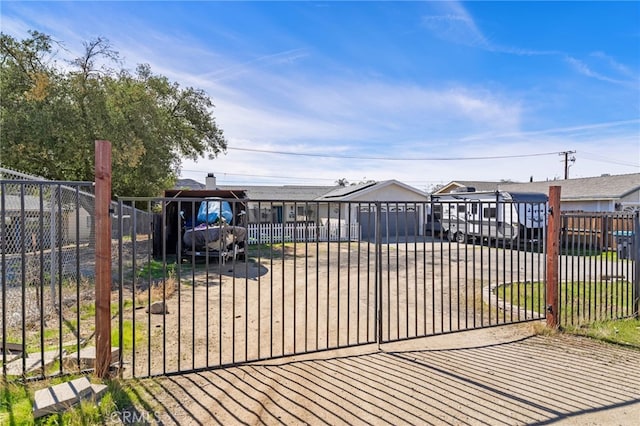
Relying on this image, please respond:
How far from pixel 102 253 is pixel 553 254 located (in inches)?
190

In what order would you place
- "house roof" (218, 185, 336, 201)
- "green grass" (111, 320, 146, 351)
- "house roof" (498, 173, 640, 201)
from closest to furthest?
"green grass" (111, 320, 146, 351), "house roof" (498, 173, 640, 201), "house roof" (218, 185, 336, 201)

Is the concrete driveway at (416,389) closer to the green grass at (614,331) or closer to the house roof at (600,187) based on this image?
the green grass at (614,331)

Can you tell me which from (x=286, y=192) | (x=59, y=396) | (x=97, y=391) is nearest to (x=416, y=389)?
(x=97, y=391)

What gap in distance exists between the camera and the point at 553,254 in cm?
436

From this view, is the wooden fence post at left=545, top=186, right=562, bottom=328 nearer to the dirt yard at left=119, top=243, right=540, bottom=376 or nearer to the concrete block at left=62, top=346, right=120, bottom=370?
the dirt yard at left=119, top=243, right=540, bottom=376

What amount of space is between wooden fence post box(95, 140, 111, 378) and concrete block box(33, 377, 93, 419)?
0.31 meters

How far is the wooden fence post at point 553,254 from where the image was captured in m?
4.33

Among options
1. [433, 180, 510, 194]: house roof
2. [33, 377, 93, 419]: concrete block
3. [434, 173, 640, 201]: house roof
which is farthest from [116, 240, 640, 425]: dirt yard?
[433, 180, 510, 194]: house roof

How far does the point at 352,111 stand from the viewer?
54.1 ft

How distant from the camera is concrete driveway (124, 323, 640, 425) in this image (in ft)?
8.23

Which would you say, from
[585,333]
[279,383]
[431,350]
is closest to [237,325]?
[279,383]

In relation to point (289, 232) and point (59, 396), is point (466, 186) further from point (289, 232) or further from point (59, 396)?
point (59, 396)

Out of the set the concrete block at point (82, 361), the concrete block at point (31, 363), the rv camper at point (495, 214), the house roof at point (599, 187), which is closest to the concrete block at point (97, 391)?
the concrete block at point (82, 361)

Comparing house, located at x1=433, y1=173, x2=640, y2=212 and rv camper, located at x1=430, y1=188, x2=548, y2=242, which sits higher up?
house, located at x1=433, y1=173, x2=640, y2=212
